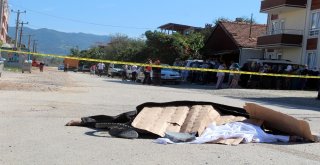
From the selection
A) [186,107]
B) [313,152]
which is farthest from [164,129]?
[313,152]

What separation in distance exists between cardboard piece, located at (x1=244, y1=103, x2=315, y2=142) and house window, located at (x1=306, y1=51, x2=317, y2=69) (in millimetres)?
31380

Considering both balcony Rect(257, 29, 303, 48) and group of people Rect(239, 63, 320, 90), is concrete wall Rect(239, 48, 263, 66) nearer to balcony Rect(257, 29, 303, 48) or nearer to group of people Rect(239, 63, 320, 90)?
balcony Rect(257, 29, 303, 48)

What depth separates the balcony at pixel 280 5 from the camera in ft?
144

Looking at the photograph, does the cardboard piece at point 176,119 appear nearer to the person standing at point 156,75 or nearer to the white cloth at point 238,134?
the white cloth at point 238,134

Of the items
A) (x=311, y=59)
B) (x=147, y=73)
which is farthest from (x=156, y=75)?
(x=311, y=59)

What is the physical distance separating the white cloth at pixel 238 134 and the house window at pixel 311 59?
32082mm

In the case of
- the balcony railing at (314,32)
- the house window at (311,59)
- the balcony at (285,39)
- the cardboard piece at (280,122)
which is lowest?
the cardboard piece at (280,122)

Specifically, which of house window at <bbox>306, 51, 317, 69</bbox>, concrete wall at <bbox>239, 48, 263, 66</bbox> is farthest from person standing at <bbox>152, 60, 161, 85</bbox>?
concrete wall at <bbox>239, 48, 263, 66</bbox>

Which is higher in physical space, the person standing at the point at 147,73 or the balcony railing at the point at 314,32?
the balcony railing at the point at 314,32

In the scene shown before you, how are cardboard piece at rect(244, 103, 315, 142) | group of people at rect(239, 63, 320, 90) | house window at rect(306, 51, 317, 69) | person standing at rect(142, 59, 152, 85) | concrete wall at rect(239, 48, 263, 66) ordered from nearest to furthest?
1. cardboard piece at rect(244, 103, 315, 142)
2. group of people at rect(239, 63, 320, 90)
3. person standing at rect(142, 59, 152, 85)
4. house window at rect(306, 51, 317, 69)
5. concrete wall at rect(239, 48, 263, 66)

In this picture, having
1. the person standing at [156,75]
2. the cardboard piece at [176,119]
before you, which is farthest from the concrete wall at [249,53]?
the cardboard piece at [176,119]

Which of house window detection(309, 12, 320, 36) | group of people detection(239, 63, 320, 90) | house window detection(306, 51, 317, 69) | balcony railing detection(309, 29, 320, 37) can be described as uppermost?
house window detection(309, 12, 320, 36)

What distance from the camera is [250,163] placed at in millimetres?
7664

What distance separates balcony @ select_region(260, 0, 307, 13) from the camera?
43.8m
